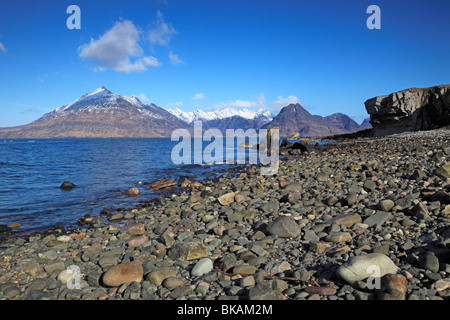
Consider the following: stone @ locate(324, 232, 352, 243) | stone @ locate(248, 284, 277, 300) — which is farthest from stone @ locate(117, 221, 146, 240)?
stone @ locate(324, 232, 352, 243)

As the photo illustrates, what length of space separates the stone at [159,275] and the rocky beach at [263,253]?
0.06 feet

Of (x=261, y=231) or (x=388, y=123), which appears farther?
(x=388, y=123)

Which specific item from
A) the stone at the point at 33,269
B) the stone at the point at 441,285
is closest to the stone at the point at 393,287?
the stone at the point at 441,285

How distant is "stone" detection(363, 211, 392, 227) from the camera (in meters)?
5.62

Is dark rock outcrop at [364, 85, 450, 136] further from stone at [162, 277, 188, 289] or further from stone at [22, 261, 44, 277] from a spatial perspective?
stone at [22, 261, 44, 277]

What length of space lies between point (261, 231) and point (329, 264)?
2139mm

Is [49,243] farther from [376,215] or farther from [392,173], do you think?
[392,173]

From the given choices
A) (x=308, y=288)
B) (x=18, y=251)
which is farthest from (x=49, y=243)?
(x=308, y=288)

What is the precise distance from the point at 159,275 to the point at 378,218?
4817 millimetres

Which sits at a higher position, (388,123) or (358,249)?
(388,123)

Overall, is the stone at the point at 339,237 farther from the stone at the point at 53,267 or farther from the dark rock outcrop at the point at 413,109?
the dark rock outcrop at the point at 413,109

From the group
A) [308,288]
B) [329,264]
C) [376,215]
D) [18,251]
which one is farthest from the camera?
[18,251]

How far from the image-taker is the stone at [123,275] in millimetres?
4262
